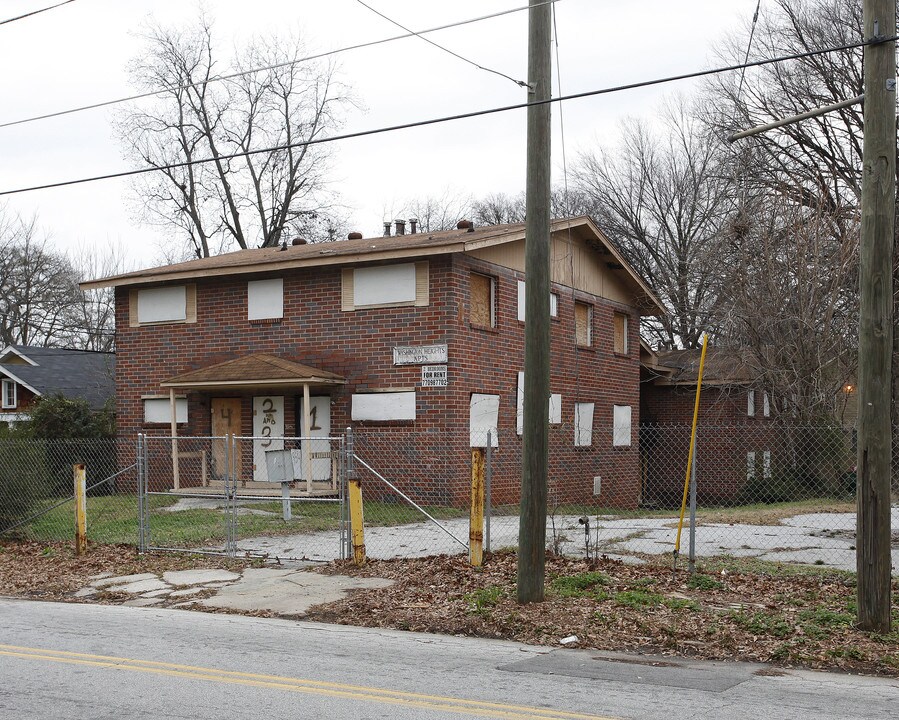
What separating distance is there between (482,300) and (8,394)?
26.5 metres

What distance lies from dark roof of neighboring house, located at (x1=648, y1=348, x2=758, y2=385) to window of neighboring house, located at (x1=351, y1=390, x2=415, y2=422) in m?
9.34

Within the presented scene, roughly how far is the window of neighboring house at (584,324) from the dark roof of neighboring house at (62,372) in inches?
768

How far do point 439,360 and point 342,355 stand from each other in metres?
2.45

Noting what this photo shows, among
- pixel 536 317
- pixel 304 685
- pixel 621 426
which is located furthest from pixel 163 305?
pixel 304 685

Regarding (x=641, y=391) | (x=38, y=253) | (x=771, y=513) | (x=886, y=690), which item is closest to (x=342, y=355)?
(x=771, y=513)

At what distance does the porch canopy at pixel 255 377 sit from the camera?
21172mm

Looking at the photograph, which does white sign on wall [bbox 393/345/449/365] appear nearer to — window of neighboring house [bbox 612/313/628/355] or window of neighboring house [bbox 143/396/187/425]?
window of neighboring house [bbox 143/396/187/425]

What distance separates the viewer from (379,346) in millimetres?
21641

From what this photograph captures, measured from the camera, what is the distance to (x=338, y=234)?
46.1 m

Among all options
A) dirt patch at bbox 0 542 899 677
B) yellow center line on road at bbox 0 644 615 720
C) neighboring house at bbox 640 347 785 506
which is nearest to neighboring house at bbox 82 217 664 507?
neighboring house at bbox 640 347 785 506

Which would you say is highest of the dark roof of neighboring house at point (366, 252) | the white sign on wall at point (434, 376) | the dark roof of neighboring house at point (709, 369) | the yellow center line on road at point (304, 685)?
the dark roof of neighboring house at point (366, 252)

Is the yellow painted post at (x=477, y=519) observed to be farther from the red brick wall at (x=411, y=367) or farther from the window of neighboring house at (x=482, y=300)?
the window of neighboring house at (x=482, y=300)

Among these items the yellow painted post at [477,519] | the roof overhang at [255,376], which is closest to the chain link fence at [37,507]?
the roof overhang at [255,376]

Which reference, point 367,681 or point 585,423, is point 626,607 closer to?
point 367,681
